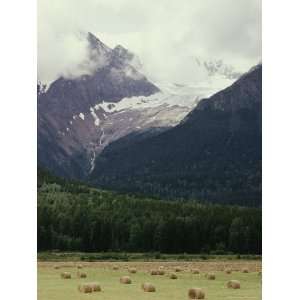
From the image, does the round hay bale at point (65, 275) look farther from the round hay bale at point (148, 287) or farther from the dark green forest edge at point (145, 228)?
the round hay bale at point (148, 287)

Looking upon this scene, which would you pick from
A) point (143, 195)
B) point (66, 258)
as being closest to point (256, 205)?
point (143, 195)

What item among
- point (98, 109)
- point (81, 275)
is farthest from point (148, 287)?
point (98, 109)

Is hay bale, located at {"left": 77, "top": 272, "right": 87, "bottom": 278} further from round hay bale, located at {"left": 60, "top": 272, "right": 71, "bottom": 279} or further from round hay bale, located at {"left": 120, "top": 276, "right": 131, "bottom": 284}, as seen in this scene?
round hay bale, located at {"left": 120, "top": 276, "right": 131, "bottom": 284}

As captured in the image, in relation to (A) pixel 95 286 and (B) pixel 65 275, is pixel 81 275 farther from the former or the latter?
(A) pixel 95 286

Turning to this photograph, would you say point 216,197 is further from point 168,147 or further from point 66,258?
point 66,258

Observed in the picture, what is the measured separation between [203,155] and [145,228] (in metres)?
1.38

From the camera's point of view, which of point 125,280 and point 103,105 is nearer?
point 125,280

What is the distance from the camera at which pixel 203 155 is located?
17203 millimetres

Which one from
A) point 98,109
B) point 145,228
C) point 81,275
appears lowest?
point 81,275

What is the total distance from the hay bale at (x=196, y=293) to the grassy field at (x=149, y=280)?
0.06 meters

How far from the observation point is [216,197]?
17109mm

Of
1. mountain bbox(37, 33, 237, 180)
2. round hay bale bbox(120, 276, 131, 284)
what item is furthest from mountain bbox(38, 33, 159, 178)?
round hay bale bbox(120, 276, 131, 284)
